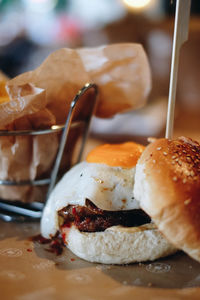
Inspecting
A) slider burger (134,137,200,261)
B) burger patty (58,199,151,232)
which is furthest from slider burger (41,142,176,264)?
slider burger (134,137,200,261)

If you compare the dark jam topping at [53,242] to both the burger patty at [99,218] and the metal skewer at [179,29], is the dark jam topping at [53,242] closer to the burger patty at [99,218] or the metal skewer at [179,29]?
the burger patty at [99,218]

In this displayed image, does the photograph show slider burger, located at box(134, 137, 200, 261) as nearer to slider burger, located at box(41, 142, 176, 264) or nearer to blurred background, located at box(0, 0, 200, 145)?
slider burger, located at box(41, 142, 176, 264)

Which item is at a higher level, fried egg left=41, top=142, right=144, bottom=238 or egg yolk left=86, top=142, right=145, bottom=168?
egg yolk left=86, top=142, right=145, bottom=168

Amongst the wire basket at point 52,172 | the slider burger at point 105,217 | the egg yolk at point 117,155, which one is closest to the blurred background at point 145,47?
the wire basket at point 52,172

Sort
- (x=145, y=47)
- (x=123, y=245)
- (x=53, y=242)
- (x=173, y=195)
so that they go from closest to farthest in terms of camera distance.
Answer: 1. (x=173, y=195)
2. (x=123, y=245)
3. (x=53, y=242)
4. (x=145, y=47)

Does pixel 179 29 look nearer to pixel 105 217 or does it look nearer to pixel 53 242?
pixel 105 217

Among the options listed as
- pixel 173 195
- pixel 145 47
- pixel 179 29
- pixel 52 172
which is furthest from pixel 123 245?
pixel 145 47

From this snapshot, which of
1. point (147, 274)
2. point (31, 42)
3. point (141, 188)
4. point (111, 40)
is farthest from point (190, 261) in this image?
point (31, 42)
